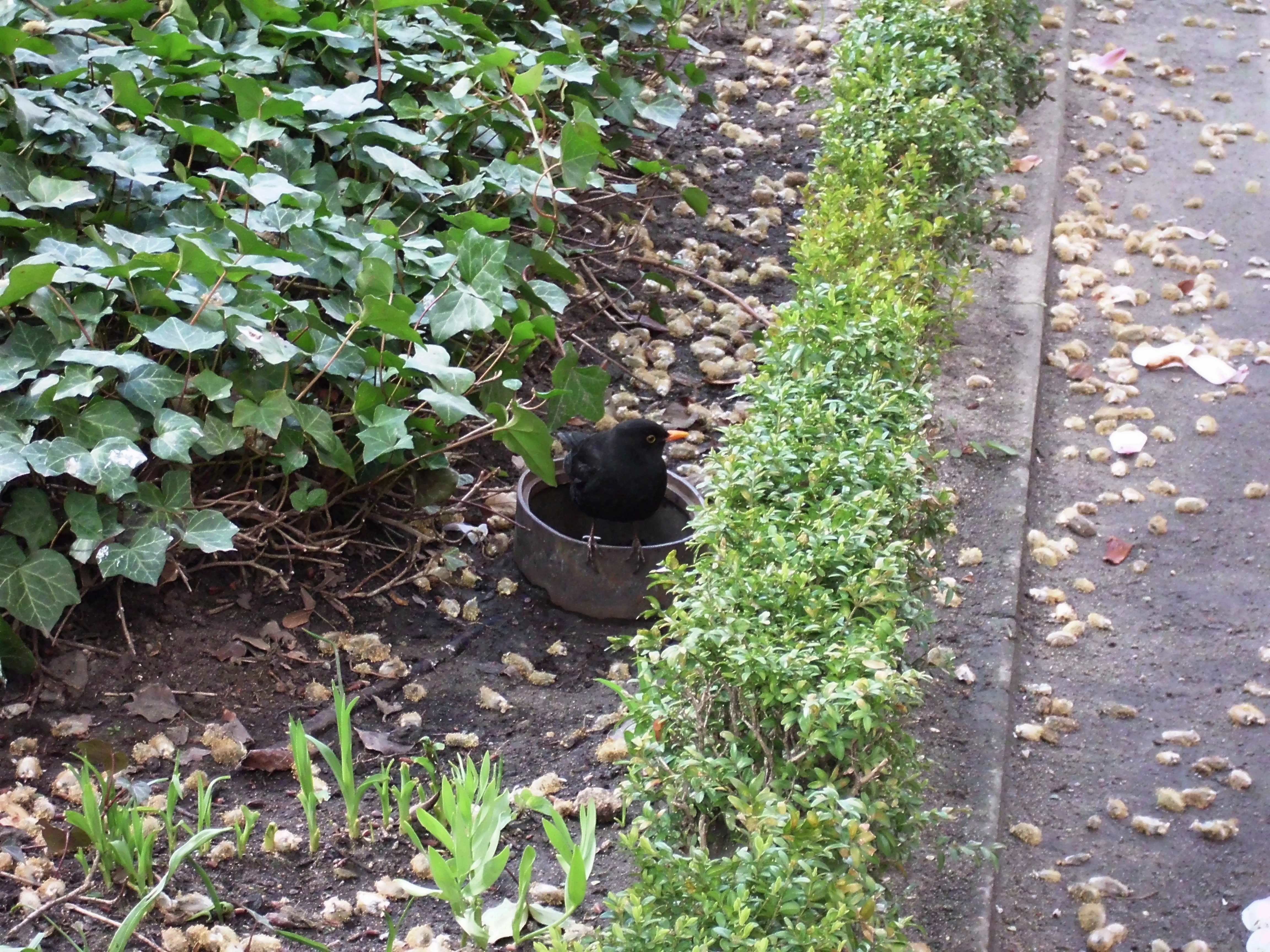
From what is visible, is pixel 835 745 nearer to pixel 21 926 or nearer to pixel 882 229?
pixel 21 926

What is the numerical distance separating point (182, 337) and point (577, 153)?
3.80 ft

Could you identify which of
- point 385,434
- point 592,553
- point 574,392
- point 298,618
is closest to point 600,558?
point 592,553

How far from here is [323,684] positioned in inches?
101

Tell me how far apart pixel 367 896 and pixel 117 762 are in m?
0.53

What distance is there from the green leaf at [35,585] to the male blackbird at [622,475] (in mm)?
1042

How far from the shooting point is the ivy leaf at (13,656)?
91.5 inches

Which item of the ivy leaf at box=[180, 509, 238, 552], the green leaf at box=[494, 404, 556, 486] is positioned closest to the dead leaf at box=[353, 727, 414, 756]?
the ivy leaf at box=[180, 509, 238, 552]

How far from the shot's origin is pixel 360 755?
7.93ft

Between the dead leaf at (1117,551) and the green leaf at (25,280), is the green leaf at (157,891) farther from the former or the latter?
the dead leaf at (1117,551)

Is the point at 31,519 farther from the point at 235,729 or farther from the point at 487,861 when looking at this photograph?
the point at 487,861

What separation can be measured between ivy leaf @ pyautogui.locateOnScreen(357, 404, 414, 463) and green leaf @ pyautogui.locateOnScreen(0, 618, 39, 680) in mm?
713

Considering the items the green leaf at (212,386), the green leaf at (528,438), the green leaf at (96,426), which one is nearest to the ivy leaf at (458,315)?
the green leaf at (528,438)

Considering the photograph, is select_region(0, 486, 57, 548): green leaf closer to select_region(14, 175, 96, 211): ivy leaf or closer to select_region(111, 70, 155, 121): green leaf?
select_region(14, 175, 96, 211): ivy leaf

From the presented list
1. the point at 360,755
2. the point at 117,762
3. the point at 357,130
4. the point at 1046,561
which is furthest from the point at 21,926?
the point at 1046,561
